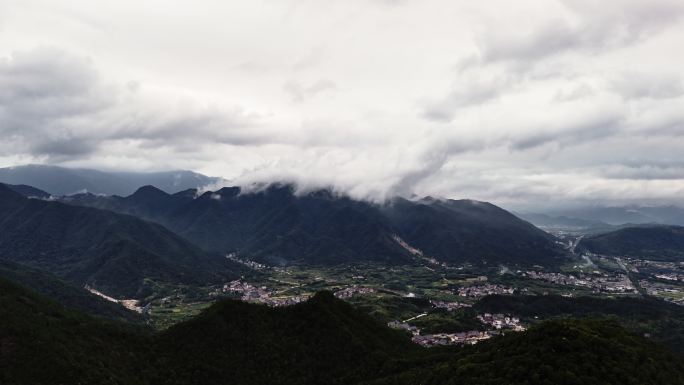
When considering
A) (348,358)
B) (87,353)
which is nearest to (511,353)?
(348,358)

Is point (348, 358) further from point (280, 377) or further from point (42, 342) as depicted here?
point (42, 342)

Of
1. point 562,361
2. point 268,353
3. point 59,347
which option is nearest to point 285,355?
point 268,353

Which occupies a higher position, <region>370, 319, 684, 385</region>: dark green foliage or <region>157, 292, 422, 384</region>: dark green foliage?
<region>370, 319, 684, 385</region>: dark green foliage

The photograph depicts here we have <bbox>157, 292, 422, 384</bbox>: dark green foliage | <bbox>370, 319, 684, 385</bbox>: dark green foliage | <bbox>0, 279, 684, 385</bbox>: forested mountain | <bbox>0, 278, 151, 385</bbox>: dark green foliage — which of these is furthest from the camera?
<bbox>157, 292, 422, 384</bbox>: dark green foliage

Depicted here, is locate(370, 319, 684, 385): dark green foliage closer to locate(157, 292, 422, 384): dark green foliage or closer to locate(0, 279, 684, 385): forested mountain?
locate(0, 279, 684, 385): forested mountain

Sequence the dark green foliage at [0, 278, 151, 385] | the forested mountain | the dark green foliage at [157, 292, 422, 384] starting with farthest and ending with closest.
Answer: the dark green foliage at [157, 292, 422, 384], the dark green foliage at [0, 278, 151, 385], the forested mountain

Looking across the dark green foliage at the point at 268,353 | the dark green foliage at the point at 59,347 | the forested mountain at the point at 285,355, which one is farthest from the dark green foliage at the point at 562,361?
the dark green foliage at the point at 59,347

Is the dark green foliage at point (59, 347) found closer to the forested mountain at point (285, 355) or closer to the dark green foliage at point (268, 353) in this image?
the forested mountain at point (285, 355)

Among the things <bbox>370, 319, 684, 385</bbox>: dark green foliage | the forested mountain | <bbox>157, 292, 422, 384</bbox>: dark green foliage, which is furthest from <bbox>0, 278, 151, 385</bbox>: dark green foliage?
<bbox>370, 319, 684, 385</bbox>: dark green foliage

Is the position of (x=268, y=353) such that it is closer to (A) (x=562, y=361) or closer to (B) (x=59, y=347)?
(B) (x=59, y=347)
